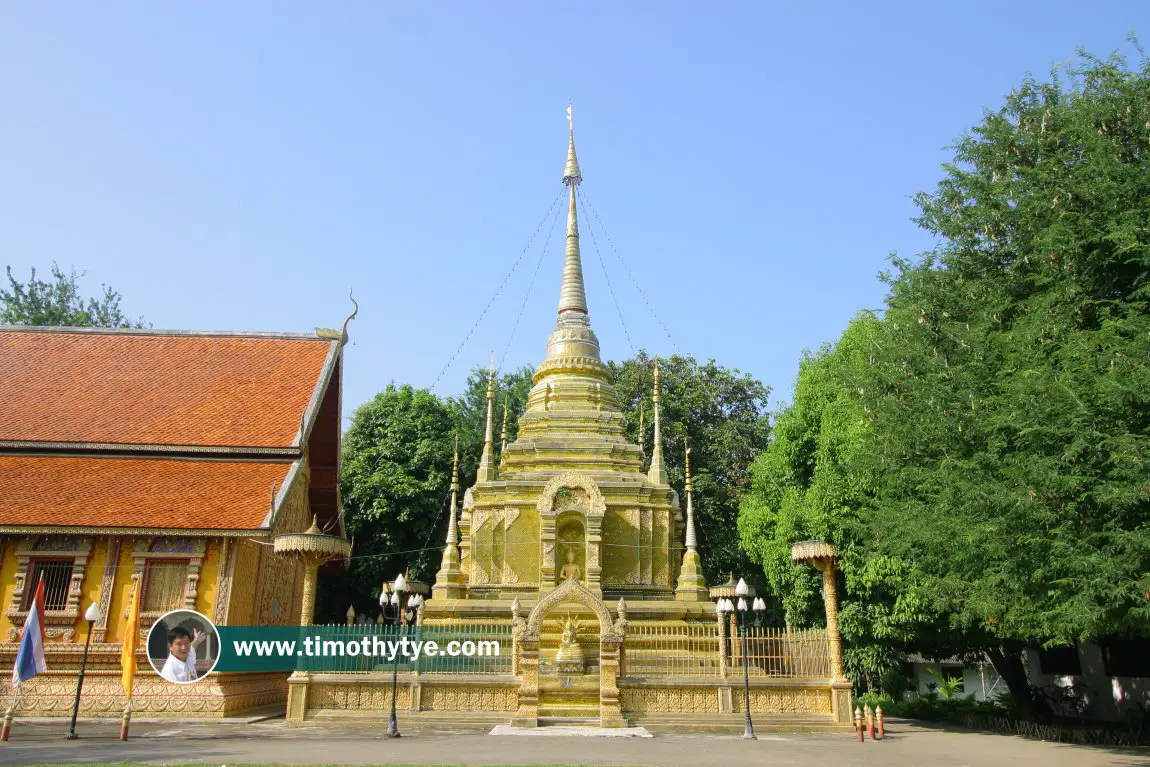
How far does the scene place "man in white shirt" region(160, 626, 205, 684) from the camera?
671 inches

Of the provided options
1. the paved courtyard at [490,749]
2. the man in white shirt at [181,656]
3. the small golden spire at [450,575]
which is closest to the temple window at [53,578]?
the man in white shirt at [181,656]

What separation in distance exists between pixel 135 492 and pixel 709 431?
23.3 meters

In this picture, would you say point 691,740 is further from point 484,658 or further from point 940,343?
point 940,343

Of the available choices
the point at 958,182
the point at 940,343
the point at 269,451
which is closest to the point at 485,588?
the point at 269,451

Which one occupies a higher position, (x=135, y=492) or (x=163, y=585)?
(x=135, y=492)

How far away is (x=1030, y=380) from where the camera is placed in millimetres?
11375

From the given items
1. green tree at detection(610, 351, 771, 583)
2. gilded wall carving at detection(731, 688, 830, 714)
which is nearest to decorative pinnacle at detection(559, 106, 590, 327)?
green tree at detection(610, 351, 771, 583)

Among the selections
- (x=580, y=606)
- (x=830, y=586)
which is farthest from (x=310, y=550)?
(x=830, y=586)

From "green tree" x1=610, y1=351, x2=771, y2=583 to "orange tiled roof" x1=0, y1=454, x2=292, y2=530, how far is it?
1682 cm

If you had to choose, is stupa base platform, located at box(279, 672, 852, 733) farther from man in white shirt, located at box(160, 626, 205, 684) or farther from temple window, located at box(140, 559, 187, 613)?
temple window, located at box(140, 559, 187, 613)

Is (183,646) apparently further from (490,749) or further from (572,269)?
(572,269)

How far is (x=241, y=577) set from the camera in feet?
60.6

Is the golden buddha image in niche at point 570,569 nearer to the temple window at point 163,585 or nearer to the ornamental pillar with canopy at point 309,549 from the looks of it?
the ornamental pillar with canopy at point 309,549

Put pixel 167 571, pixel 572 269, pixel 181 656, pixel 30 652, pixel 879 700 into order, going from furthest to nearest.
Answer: pixel 572 269 → pixel 879 700 → pixel 167 571 → pixel 181 656 → pixel 30 652
